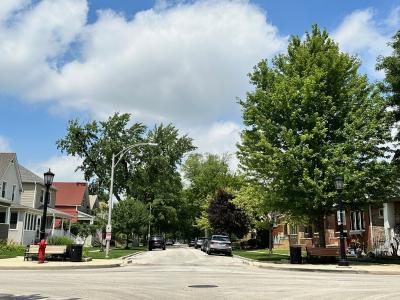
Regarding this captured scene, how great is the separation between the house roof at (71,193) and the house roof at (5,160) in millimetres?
20679

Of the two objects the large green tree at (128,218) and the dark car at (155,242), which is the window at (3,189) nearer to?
the large green tree at (128,218)

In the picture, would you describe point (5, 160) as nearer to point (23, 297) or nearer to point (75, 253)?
point (75, 253)

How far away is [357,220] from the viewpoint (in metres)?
42.1

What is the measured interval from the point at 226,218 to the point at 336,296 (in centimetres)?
4693

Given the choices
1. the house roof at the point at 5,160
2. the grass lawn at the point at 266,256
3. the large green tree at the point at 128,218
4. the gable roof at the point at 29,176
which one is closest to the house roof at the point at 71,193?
the gable roof at the point at 29,176

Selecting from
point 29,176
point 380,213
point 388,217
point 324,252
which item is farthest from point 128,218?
point 324,252

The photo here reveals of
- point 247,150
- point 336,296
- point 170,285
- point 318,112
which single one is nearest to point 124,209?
point 247,150

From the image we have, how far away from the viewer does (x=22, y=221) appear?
156ft

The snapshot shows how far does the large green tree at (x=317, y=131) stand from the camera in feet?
91.1

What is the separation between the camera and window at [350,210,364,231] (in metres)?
41.3

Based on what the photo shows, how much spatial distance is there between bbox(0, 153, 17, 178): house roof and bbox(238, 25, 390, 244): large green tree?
27.8m

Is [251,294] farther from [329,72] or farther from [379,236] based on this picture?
[379,236]

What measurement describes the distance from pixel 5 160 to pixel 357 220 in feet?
114

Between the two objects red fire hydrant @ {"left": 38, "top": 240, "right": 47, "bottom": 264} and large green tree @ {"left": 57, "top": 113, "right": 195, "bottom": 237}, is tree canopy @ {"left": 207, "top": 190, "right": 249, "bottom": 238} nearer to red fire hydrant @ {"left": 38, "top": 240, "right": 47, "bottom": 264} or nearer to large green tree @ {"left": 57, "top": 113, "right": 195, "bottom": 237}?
large green tree @ {"left": 57, "top": 113, "right": 195, "bottom": 237}
